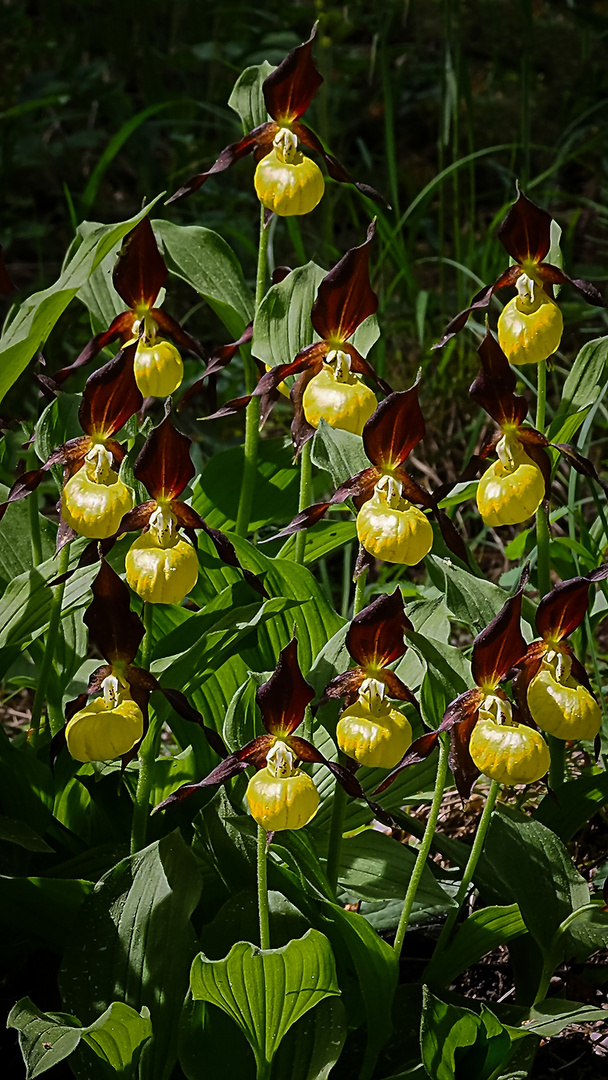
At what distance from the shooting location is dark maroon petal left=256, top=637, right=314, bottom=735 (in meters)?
0.89

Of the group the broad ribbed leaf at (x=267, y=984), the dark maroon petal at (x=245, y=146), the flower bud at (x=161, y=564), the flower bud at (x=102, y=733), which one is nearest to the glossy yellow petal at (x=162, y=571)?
the flower bud at (x=161, y=564)

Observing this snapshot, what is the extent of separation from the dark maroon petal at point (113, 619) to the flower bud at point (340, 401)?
12.0 inches

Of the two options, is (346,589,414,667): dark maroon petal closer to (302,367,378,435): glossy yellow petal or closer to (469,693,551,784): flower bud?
(469,693,551,784): flower bud

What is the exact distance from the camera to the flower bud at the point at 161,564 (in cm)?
98

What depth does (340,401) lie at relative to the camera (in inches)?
43.6

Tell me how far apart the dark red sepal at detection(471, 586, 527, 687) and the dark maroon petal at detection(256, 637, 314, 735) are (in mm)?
163

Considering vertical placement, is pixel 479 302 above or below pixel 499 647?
above

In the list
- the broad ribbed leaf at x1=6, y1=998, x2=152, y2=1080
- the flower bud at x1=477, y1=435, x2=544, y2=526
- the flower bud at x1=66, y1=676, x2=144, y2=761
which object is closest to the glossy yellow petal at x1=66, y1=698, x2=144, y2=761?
the flower bud at x1=66, y1=676, x2=144, y2=761

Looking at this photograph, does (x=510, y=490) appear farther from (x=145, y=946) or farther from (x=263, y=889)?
(x=145, y=946)

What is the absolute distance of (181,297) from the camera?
3.37 m

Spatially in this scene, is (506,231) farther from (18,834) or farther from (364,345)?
(18,834)

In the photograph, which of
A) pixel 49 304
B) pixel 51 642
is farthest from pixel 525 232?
pixel 51 642

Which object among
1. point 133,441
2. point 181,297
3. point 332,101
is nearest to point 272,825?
point 133,441

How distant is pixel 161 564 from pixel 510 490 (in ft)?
1.27
